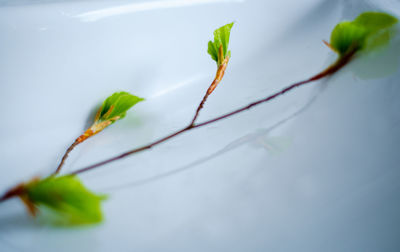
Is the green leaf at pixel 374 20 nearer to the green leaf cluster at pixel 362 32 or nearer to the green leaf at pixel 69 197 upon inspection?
the green leaf cluster at pixel 362 32

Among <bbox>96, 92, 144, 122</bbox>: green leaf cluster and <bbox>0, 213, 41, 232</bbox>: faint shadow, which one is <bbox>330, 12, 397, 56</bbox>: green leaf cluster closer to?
<bbox>96, 92, 144, 122</bbox>: green leaf cluster

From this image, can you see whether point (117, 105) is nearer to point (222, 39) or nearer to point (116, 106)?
point (116, 106)

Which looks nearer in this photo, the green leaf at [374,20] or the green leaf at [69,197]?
the green leaf at [69,197]

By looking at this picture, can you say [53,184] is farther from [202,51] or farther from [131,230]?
[202,51]

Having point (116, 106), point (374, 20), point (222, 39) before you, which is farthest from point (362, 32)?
point (116, 106)

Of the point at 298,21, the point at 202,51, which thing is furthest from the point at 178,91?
the point at 298,21

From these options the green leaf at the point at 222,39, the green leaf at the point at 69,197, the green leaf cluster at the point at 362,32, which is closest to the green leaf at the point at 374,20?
the green leaf cluster at the point at 362,32

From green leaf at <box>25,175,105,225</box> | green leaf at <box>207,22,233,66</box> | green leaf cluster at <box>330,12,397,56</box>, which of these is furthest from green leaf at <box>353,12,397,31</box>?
green leaf at <box>25,175,105,225</box>
